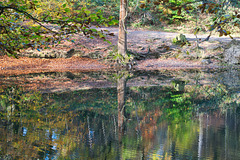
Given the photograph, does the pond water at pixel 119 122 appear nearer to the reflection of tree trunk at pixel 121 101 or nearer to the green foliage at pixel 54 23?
the reflection of tree trunk at pixel 121 101

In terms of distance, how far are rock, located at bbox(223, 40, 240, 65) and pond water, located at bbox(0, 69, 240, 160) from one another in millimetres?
8434

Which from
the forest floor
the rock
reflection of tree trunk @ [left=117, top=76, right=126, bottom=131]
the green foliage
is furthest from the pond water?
the rock

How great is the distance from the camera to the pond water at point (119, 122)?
3.78 meters

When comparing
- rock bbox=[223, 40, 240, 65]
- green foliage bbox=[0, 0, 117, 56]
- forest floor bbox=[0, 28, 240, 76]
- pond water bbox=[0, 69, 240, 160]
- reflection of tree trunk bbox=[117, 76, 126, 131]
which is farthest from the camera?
rock bbox=[223, 40, 240, 65]

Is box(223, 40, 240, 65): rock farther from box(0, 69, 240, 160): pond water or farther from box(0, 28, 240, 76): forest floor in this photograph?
box(0, 69, 240, 160): pond water

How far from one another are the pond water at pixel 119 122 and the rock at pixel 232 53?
843 centimetres

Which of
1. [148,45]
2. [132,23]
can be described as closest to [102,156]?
[148,45]

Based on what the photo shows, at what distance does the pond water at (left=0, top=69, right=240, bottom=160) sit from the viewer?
12.4 feet

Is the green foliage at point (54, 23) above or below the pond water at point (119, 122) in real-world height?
above

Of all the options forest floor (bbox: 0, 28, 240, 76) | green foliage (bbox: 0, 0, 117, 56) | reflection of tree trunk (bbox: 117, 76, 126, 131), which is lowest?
forest floor (bbox: 0, 28, 240, 76)

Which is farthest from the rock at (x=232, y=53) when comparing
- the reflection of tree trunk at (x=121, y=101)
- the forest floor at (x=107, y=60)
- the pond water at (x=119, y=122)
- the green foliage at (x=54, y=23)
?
the green foliage at (x=54, y=23)

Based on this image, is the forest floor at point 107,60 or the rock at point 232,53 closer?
the forest floor at point 107,60

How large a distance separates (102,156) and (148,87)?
606cm

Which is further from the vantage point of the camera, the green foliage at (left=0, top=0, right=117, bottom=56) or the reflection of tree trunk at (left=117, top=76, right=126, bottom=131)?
the reflection of tree trunk at (left=117, top=76, right=126, bottom=131)
